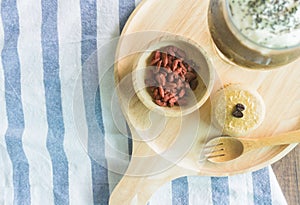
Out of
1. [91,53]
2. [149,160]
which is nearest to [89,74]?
[91,53]

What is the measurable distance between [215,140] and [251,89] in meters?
0.08

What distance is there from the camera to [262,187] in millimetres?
796

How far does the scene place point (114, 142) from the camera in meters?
0.79

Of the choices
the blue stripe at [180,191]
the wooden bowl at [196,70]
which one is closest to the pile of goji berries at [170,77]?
the wooden bowl at [196,70]

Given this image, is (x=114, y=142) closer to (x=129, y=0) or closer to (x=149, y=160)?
(x=149, y=160)

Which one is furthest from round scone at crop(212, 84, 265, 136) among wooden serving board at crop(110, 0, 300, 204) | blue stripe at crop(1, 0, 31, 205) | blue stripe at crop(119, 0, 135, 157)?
blue stripe at crop(1, 0, 31, 205)

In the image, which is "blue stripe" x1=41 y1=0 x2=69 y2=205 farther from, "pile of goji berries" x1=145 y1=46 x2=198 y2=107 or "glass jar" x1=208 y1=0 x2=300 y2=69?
"glass jar" x1=208 y1=0 x2=300 y2=69

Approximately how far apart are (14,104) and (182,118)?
23 cm

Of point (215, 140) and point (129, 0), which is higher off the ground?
point (129, 0)

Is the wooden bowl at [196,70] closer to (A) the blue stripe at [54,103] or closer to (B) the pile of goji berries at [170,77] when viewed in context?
(B) the pile of goji berries at [170,77]

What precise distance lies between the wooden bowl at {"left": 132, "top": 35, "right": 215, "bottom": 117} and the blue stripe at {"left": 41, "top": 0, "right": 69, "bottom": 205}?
5.1 inches

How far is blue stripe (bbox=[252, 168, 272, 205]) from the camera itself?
79cm

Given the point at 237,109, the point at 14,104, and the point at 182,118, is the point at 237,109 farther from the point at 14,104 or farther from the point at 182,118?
the point at 14,104

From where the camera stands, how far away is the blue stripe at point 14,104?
31.7 inches
